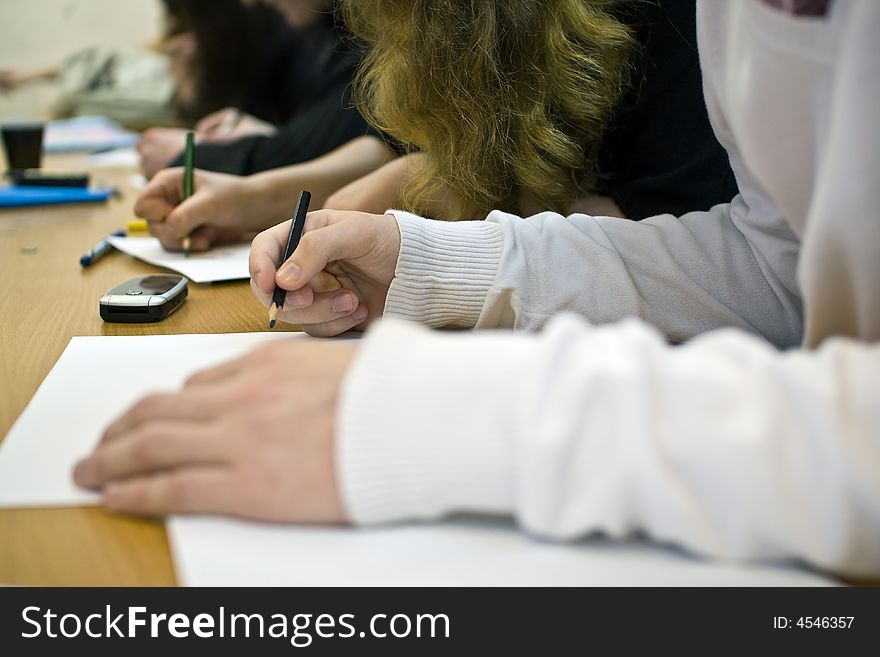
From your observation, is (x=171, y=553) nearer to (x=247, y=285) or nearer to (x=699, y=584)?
(x=699, y=584)

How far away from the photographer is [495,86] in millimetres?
925

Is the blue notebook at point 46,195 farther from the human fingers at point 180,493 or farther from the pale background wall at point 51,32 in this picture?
the pale background wall at point 51,32

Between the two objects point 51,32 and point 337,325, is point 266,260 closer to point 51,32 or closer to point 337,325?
point 337,325

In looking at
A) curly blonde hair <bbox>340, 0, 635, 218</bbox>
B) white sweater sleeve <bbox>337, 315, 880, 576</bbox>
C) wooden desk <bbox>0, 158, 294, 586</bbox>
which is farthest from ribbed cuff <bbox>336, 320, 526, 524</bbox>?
curly blonde hair <bbox>340, 0, 635, 218</bbox>

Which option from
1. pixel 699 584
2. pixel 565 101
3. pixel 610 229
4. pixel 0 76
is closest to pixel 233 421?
pixel 699 584

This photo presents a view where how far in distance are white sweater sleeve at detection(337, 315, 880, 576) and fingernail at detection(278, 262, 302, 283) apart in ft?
1.02

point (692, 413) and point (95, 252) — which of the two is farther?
point (95, 252)

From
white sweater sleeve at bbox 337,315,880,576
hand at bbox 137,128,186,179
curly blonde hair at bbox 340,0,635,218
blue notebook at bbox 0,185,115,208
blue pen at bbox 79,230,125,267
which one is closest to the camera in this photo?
white sweater sleeve at bbox 337,315,880,576

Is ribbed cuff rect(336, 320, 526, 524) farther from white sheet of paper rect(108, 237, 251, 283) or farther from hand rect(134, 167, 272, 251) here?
hand rect(134, 167, 272, 251)

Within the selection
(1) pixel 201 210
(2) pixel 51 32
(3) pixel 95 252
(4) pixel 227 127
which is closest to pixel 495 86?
(1) pixel 201 210

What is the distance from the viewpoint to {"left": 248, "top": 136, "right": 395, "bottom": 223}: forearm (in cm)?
118

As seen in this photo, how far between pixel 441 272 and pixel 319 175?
0.54 meters

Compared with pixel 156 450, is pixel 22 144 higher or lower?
lower

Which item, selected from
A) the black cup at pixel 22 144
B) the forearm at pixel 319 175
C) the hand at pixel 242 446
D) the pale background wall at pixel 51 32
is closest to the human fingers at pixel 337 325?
the hand at pixel 242 446
